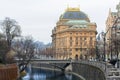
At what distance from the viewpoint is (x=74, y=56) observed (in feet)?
555

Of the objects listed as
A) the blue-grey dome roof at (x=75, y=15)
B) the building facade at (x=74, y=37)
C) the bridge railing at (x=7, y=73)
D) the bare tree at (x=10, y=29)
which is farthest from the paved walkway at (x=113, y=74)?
the blue-grey dome roof at (x=75, y=15)

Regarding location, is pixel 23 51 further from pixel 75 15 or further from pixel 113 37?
pixel 75 15

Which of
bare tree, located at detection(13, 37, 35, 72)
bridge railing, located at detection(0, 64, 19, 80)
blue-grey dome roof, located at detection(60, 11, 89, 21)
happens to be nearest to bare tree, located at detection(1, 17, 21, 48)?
bare tree, located at detection(13, 37, 35, 72)

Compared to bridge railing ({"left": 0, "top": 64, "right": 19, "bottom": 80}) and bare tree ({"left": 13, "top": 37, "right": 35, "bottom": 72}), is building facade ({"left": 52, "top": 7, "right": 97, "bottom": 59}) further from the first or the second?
bridge railing ({"left": 0, "top": 64, "right": 19, "bottom": 80})

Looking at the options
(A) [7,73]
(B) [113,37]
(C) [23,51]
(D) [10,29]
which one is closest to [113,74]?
(A) [7,73]

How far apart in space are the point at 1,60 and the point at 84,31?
10075 cm

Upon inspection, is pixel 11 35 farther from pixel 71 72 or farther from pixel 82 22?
pixel 82 22

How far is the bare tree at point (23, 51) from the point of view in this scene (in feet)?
318

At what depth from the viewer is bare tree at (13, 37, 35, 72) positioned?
9693cm

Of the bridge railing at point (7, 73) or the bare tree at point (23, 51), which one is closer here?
the bridge railing at point (7, 73)

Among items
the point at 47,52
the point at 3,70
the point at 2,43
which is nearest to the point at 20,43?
the point at 2,43

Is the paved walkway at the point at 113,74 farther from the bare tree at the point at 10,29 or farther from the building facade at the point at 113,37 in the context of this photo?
the bare tree at the point at 10,29

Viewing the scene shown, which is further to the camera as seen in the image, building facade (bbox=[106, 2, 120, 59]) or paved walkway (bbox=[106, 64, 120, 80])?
building facade (bbox=[106, 2, 120, 59])

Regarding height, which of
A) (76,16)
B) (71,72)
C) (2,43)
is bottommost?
(71,72)
